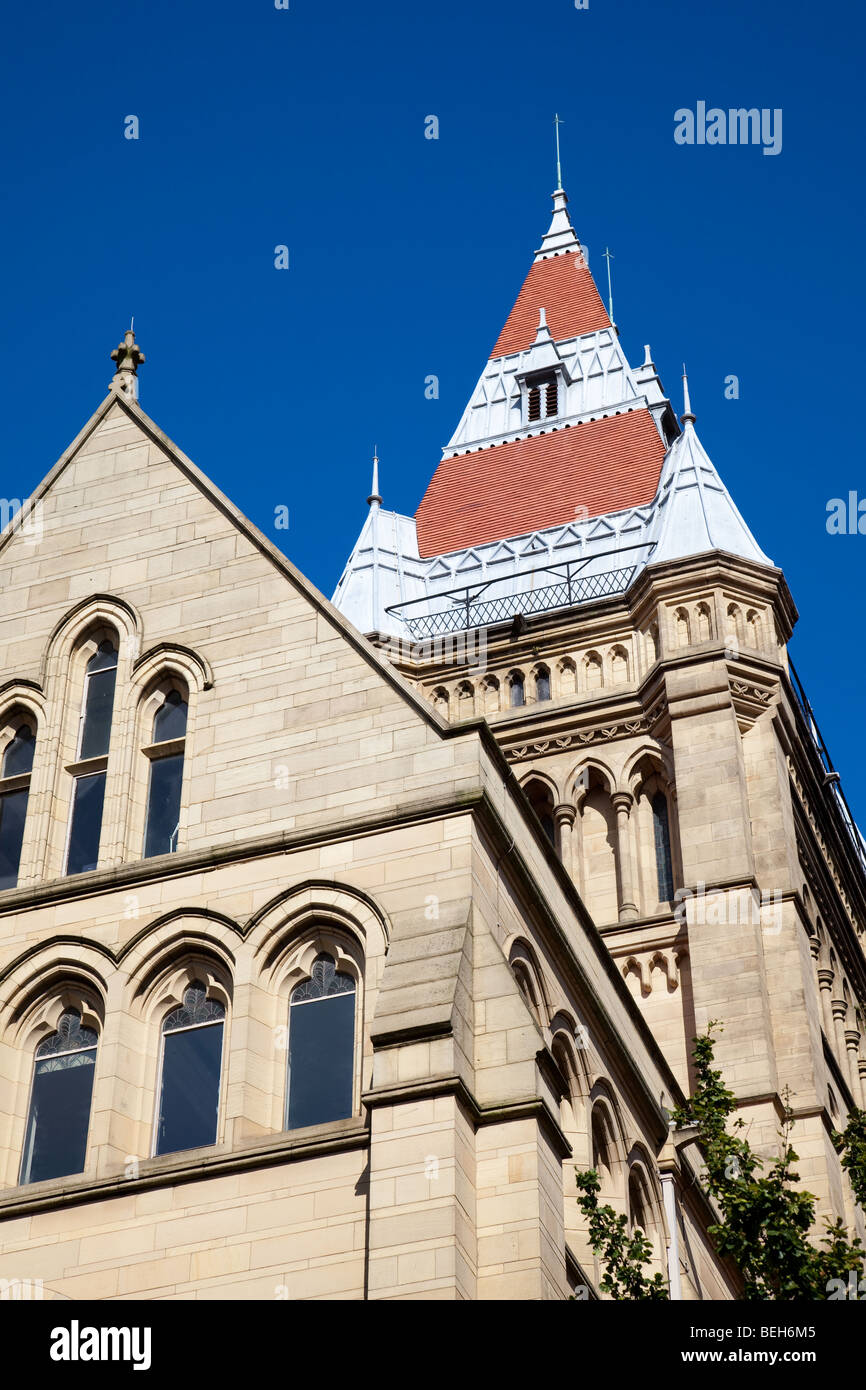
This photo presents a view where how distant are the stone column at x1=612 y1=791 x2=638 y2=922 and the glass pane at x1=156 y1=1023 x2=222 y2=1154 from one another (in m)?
18.6

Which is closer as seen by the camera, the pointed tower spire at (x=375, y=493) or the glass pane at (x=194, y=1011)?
the glass pane at (x=194, y=1011)

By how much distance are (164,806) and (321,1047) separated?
359 centimetres

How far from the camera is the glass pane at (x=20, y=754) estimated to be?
2353 centimetres

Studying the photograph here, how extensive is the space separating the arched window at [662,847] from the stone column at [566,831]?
4.71 feet

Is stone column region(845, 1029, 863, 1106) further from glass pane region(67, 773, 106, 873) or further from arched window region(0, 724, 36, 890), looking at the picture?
glass pane region(67, 773, 106, 873)

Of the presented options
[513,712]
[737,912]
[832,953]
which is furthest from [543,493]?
[737,912]

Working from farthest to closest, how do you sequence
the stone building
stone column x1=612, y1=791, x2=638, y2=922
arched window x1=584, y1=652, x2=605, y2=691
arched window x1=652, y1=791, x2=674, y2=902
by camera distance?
arched window x1=584, y1=652, x2=605, y2=691 < arched window x1=652, y1=791, x2=674, y2=902 < stone column x1=612, y1=791, x2=638, y2=922 < the stone building

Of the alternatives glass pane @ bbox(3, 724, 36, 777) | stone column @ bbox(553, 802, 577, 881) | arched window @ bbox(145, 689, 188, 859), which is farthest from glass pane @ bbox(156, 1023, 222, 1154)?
stone column @ bbox(553, 802, 577, 881)

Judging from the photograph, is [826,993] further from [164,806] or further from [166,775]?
[164,806]

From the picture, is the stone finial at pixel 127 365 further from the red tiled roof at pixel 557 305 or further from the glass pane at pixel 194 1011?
the red tiled roof at pixel 557 305

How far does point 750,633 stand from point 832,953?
5988 mm

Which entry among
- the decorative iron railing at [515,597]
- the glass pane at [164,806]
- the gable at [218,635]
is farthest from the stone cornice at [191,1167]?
A: the decorative iron railing at [515,597]

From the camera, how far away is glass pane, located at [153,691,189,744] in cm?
2305
